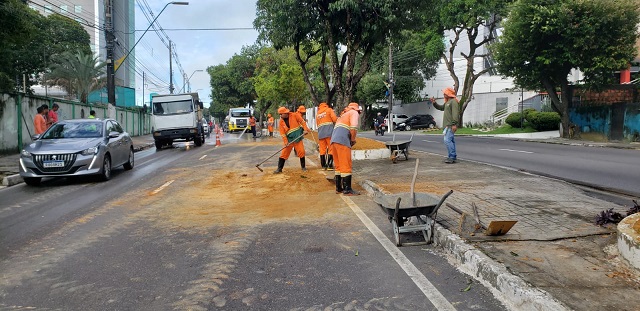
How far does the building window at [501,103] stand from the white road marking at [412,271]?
3970 cm

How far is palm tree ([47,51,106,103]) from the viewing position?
3775 cm

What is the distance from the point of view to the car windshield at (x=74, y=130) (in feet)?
37.7

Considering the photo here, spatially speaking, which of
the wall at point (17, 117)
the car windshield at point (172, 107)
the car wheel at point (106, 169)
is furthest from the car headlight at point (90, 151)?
the car windshield at point (172, 107)

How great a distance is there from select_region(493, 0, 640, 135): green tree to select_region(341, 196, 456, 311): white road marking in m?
20.2

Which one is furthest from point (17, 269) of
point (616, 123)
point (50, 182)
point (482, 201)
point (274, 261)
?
point (616, 123)

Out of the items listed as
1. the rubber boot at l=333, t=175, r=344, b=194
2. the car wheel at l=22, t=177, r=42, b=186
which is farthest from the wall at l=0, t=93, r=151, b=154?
the rubber boot at l=333, t=175, r=344, b=194

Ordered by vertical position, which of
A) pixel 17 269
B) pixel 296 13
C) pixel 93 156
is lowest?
pixel 17 269

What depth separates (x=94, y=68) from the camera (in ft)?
126

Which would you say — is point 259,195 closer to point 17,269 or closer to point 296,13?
point 17,269

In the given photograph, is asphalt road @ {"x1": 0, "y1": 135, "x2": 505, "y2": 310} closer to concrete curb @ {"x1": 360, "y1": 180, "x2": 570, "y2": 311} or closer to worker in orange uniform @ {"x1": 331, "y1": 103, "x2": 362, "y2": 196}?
concrete curb @ {"x1": 360, "y1": 180, "x2": 570, "y2": 311}

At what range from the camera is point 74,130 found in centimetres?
1173

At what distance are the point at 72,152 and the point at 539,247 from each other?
369 inches

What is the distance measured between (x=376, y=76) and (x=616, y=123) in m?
28.8

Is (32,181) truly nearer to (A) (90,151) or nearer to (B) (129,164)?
(A) (90,151)
